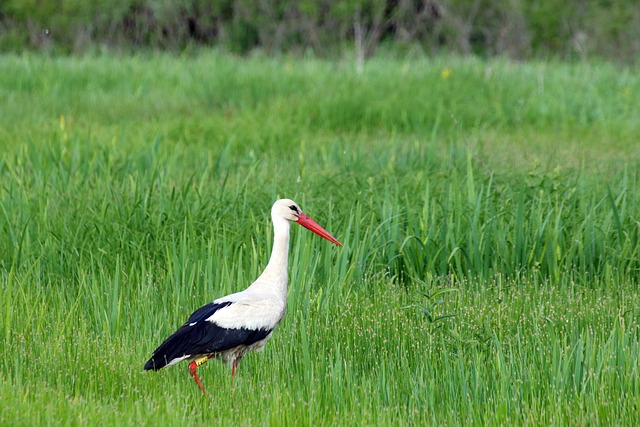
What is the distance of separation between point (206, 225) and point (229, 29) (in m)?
17.0

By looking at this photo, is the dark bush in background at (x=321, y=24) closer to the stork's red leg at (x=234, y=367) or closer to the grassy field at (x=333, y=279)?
the grassy field at (x=333, y=279)

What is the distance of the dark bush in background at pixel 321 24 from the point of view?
20938 mm

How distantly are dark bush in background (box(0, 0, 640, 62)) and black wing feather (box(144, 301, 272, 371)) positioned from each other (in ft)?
55.7

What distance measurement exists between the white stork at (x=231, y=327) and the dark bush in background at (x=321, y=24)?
16762 millimetres

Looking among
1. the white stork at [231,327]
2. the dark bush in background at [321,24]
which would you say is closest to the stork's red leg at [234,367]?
the white stork at [231,327]

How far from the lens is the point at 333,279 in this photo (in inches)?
198

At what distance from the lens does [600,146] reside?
10.2m

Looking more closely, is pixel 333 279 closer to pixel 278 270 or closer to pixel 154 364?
pixel 278 270

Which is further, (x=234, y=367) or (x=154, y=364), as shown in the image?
(x=234, y=367)

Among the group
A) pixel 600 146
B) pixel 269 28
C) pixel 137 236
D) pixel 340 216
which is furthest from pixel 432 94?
pixel 269 28

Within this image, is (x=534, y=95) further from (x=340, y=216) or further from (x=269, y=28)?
(x=269, y=28)

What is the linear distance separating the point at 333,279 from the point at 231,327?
1331 millimetres

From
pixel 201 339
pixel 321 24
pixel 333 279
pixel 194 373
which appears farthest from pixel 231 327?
pixel 321 24

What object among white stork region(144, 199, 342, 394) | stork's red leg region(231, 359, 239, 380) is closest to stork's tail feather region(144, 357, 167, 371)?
white stork region(144, 199, 342, 394)
